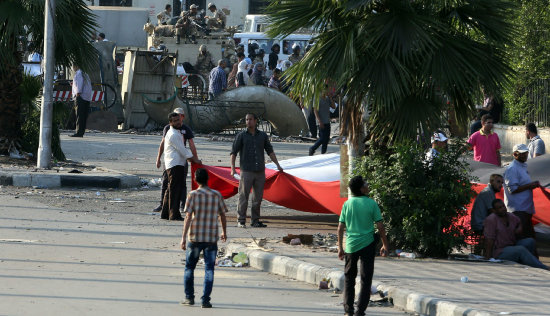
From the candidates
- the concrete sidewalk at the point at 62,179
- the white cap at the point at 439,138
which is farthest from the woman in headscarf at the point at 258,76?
the white cap at the point at 439,138

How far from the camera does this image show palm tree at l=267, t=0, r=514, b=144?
11414mm

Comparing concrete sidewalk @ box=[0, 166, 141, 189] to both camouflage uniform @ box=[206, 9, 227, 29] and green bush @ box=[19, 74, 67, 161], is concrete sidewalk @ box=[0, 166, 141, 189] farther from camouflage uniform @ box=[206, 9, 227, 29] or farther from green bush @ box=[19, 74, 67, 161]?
camouflage uniform @ box=[206, 9, 227, 29]

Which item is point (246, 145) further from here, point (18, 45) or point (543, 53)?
point (543, 53)

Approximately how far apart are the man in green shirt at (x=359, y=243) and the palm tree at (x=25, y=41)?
1147 centimetres

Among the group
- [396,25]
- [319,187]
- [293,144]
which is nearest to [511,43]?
[396,25]

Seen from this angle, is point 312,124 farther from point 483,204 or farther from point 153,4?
point 153,4

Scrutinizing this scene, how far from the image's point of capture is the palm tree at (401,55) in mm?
11414

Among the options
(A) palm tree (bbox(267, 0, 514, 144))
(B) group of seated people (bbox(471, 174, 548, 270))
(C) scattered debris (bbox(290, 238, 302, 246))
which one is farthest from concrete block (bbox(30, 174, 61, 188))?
(B) group of seated people (bbox(471, 174, 548, 270))

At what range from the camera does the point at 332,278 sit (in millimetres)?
10227

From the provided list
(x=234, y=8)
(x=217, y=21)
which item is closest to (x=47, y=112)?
(x=217, y=21)

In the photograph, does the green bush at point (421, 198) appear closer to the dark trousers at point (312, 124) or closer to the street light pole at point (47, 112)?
the street light pole at point (47, 112)

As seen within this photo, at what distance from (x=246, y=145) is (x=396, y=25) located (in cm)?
382

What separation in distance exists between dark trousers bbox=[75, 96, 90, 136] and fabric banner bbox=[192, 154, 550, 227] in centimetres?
1019

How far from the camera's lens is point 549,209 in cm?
1318
